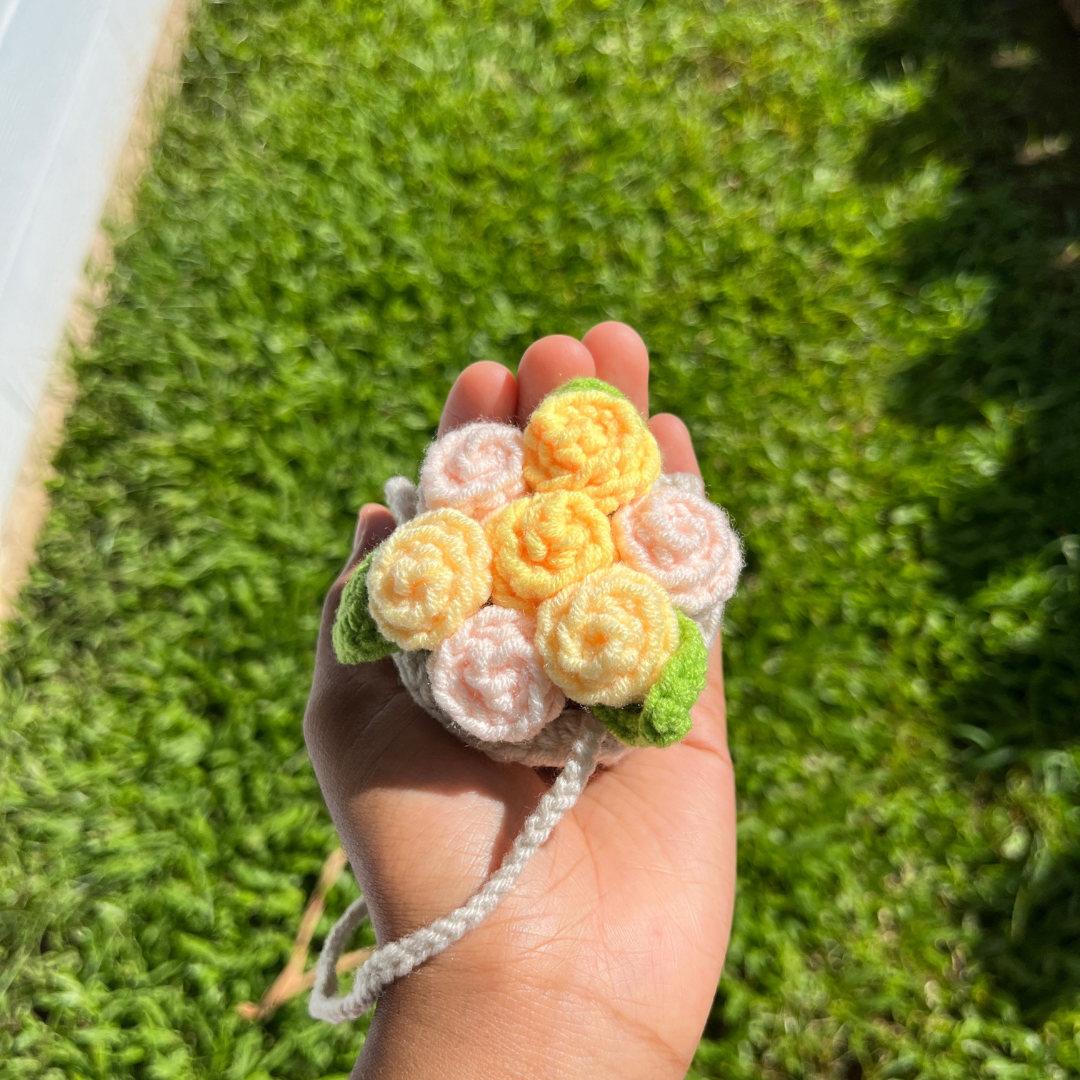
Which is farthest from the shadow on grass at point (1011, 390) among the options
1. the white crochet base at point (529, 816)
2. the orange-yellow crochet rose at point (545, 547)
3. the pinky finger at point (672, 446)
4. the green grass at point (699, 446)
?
the orange-yellow crochet rose at point (545, 547)

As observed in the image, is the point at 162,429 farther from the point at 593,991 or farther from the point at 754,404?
the point at 593,991

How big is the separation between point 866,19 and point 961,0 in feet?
1.30

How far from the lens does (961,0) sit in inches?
121

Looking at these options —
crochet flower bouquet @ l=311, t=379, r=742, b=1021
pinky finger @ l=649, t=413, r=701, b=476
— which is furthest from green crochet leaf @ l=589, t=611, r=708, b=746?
pinky finger @ l=649, t=413, r=701, b=476

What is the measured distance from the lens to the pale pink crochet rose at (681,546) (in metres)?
1.20

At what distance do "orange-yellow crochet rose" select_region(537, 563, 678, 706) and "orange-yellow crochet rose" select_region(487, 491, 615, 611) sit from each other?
0.12ft

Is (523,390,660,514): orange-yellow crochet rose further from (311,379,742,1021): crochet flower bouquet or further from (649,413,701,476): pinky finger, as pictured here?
(649,413,701,476): pinky finger

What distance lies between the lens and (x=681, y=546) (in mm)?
1196

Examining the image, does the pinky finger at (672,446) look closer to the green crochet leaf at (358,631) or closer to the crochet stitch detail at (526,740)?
the crochet stitch detail at (526,740)

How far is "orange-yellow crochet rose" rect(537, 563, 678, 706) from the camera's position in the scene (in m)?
1.09

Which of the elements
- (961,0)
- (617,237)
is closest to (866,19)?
(961,0)

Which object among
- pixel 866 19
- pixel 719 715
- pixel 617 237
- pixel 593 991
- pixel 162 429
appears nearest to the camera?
pixel 593 991

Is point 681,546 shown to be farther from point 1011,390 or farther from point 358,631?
point 1011,390

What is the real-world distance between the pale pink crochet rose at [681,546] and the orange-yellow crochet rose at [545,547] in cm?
4
